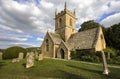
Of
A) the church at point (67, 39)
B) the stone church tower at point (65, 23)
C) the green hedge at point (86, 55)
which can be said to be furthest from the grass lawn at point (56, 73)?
the stone church tower at point (65, 23)

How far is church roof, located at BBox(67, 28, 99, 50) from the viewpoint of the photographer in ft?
88.0

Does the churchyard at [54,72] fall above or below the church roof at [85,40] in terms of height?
below

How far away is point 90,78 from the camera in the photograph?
31.8ft

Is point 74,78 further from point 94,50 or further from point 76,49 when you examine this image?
point 76,49

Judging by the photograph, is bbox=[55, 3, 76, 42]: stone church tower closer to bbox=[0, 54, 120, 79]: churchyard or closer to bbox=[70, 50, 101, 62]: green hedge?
bbox=[70, 50, 101, 62]: green hedge

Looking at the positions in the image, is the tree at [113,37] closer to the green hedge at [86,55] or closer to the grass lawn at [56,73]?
the green hedge at [86,55]

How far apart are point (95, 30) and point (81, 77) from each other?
821 inches

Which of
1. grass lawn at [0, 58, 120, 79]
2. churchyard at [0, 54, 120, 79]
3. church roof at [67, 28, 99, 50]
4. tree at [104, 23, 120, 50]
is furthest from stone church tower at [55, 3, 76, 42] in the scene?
grass lawn at [0, 58, 120, 79]

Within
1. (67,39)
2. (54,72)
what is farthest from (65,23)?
(54,72)

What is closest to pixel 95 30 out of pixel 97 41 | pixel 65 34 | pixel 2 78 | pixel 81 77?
pixel 97 41

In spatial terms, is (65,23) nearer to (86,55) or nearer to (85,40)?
(85,40)

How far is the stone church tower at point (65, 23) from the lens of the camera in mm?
34803

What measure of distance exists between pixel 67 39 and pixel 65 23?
471 cm

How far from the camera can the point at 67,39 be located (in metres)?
34.4
